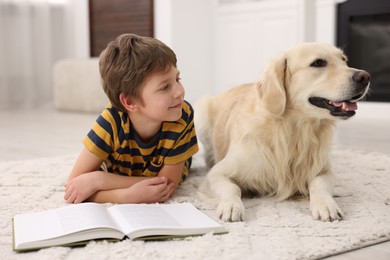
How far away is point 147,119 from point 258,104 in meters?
0.40

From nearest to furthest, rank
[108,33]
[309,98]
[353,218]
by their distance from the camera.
Result: [353,218] < [309,98] < [108,33]

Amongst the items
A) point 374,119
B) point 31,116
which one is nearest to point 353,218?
point 374,119

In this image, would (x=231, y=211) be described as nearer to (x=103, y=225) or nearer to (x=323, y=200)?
(x=323, y=200)

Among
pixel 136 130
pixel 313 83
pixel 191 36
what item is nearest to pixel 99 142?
pixel 136 130

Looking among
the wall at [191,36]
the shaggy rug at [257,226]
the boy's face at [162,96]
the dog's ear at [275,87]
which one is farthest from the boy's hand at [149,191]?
the wall at [191,36]

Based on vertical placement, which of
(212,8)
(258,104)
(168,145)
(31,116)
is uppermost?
(212,8)

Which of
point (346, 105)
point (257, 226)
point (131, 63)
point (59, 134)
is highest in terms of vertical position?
point (131, 63)

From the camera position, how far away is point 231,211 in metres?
1.52

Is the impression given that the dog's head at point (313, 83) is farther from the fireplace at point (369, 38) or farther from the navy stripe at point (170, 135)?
the fireplace at point (369, 38)

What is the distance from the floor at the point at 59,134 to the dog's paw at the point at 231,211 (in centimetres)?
150

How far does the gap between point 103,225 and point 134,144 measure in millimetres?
508

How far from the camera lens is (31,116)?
15.8 ft

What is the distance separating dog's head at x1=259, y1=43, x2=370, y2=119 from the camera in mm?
1622

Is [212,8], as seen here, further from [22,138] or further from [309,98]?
[309,98]
